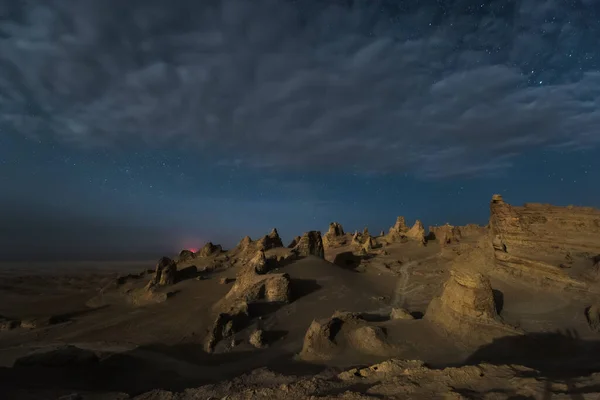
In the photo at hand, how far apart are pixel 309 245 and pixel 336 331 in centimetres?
1842

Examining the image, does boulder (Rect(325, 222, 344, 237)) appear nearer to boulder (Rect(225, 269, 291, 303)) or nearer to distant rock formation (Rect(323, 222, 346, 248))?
distant rock formation (Rect(323, 222, 346, 248))

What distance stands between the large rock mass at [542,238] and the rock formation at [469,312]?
6.60 meters

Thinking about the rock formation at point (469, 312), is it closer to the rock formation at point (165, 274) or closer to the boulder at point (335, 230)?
the rock formation at point (165, 274)

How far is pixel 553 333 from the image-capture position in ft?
47.7

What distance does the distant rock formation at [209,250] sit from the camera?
48.4 metres

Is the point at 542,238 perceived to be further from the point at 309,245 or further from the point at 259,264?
the point at 259,264

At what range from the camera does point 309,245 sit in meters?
33.7

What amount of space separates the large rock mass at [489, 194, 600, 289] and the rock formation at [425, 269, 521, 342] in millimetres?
6597

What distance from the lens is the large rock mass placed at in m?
19.6

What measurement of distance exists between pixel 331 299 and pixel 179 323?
11.1m

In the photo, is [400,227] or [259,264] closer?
[259,264]

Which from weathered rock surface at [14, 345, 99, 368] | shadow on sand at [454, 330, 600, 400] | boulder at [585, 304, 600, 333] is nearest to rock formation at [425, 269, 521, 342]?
shadow on sand at [454, 330, 600, 400]

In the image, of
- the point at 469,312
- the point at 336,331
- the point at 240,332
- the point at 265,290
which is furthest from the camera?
the point at 265,290

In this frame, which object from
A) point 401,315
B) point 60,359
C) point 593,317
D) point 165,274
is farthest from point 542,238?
point 165,274
